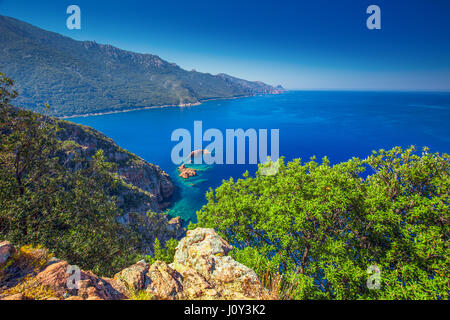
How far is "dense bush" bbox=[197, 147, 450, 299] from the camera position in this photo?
391 inches

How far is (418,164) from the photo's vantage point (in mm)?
12789

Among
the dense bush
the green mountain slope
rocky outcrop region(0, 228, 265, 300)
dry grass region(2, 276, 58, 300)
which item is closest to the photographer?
dry grass region(2, 276, 58, 300)

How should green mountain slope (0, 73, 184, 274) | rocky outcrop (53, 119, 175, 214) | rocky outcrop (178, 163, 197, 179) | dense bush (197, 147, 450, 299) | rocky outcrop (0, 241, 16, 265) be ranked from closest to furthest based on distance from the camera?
rocky outcrop (0, 241, 16, 265), dense bush (197, 147, 450, 299), green mountain slope (0, 73, 184, 274), rocky outcrop (53, 119, 175, 214), rocky outcrop (178, 163, 197, 179)

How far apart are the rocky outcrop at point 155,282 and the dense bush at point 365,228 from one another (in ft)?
6.90

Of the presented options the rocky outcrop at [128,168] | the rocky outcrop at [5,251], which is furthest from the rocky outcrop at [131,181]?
the rocky outcrop at [5,251]

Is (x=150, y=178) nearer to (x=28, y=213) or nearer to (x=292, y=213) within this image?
(x=28, y=213)

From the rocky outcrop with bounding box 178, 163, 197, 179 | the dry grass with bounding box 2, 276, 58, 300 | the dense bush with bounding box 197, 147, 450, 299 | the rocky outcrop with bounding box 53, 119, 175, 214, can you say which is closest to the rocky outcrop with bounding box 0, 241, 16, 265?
the dry grass with bounding box 2, 276, 58, 300

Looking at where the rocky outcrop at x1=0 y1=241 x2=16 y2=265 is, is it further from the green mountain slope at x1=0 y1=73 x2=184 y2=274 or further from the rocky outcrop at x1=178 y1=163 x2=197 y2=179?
the rocky outcrop at x1=178 y1=163 x2=197 y2=179

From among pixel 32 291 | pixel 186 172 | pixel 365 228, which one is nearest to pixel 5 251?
pixel 32 291

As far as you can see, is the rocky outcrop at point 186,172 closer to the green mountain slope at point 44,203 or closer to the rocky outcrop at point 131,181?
the rocky outcrop at point 131,181

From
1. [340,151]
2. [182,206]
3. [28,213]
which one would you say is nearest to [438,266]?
[28,213]

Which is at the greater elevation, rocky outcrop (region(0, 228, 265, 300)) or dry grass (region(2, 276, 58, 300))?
dry grass (region(2, 276, 58, 300))

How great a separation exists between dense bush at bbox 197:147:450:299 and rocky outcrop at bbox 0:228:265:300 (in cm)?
210

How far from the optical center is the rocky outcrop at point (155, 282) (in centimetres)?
647
